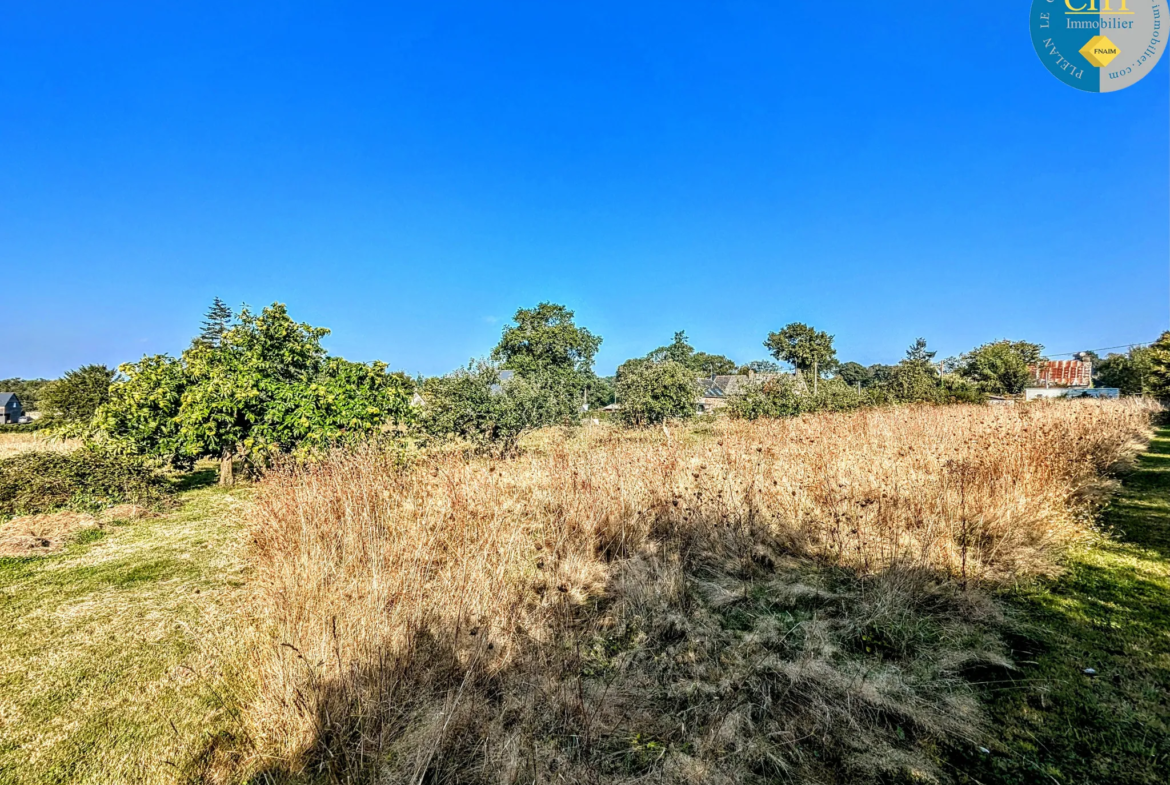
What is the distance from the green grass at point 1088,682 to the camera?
2.11m

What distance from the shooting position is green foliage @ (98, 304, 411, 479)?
793cm

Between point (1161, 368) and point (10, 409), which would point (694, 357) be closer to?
point (1161, 368)

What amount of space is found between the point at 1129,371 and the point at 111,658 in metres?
54.4

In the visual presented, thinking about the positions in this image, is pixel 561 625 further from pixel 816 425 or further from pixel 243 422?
pixel 816 425

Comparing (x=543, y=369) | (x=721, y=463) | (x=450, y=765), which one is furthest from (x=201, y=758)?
(x=543, y=369)

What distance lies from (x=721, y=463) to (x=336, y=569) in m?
4.92

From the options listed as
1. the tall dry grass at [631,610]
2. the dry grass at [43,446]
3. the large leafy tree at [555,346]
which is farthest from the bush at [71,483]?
the large leafy tree at [555,346]

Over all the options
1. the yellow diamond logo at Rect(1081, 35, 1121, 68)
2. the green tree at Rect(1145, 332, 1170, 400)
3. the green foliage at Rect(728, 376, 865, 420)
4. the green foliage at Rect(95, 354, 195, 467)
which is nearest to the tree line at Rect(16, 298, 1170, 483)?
the green foliage at Rect(95, 354, 195, 467)

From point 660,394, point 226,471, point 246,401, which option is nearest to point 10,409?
point 226,471

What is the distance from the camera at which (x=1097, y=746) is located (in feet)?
7.23

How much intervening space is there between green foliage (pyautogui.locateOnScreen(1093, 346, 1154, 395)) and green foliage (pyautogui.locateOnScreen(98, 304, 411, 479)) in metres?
40.6

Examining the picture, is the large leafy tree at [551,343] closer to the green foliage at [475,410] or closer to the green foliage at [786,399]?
the green foliage at [786,399]

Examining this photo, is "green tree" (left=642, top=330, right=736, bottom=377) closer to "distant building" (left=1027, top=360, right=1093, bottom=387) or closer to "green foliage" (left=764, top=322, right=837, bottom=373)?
"green foliage" (left=764, top=322, right=837, bottom=373)

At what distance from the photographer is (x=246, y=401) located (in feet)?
26.7
